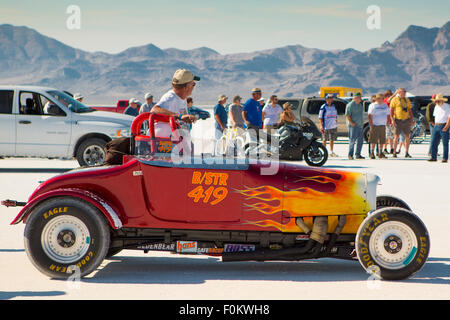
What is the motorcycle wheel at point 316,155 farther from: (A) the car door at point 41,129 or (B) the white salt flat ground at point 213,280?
(B) the white salt flat ground at point 213,280

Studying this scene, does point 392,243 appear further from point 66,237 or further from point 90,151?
point 90,151

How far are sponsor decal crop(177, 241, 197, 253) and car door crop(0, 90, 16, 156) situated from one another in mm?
9841

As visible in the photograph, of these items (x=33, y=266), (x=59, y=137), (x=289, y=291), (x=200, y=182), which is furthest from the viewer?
(x=59, y=137)

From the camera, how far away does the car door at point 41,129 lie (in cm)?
1480

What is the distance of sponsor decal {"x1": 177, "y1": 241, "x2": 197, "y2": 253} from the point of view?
5852 mm

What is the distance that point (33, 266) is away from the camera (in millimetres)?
6305

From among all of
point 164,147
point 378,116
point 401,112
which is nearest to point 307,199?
point 164,147

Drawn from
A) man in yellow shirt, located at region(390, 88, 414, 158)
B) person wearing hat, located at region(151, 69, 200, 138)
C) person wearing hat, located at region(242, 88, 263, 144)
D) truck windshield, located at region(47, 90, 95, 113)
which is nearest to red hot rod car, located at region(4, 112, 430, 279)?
person wearing hat, located at region(151, 69, 200, 138)

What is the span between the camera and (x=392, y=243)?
18.7 ft

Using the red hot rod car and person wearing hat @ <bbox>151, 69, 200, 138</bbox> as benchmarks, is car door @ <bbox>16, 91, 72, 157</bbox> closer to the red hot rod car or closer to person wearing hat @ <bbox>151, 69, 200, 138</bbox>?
person wearing hat @ <bbox>151, 69, 200, 138</bbox>

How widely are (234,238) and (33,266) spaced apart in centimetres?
191

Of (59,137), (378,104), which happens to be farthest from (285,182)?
(378,104)

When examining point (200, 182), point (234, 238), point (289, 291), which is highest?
point (200, 182)
